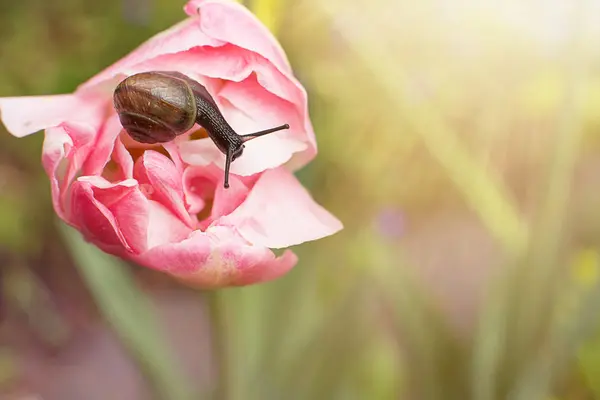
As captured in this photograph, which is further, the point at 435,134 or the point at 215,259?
the point at 435,134

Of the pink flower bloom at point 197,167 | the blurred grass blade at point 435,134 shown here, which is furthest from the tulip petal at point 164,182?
the blurred grass blade at point 435,134

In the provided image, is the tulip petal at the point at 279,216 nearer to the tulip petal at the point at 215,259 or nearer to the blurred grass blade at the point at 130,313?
the tulip petal at the point at 215,259

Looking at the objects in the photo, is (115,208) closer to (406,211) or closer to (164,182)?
(164,182)

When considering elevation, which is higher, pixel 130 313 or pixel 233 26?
pixel 233 26

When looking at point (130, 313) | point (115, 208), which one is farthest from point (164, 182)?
point (130, 313)

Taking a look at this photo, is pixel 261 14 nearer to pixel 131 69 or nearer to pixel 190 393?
pixel 131 69
